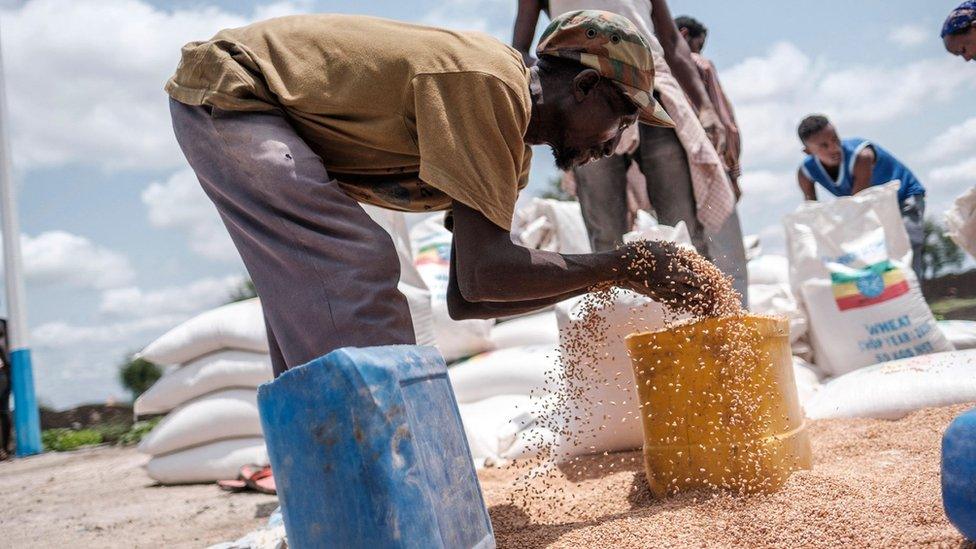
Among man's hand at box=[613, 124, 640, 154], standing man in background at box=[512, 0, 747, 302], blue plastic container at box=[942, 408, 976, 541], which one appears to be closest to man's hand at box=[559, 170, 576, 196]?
standing man in background at box=[512, 0, 747, 302]

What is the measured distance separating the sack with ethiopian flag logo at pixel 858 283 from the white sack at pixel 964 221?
64cm

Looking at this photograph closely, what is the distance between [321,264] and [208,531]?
1543 mm

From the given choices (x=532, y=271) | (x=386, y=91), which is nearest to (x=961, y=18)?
(x=532, y=271)

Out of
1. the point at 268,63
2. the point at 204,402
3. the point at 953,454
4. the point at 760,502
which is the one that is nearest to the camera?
the point at 953,454

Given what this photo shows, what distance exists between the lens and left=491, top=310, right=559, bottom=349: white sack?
434 centimetres

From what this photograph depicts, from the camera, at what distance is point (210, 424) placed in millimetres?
3734

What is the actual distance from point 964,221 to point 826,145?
175cm

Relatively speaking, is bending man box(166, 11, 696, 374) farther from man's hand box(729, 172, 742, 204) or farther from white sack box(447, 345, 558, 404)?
white sack box(447, 345, 558, 404)

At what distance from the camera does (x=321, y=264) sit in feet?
4.96

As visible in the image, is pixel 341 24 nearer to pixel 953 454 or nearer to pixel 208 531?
pixel 953 454

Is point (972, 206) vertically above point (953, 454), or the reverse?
point (972, 206)

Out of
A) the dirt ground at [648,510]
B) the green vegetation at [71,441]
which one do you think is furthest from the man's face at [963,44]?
the green vegetation at [71,441]

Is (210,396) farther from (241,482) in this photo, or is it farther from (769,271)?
(769,271)

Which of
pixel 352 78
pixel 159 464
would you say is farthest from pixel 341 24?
pixel 159 464
